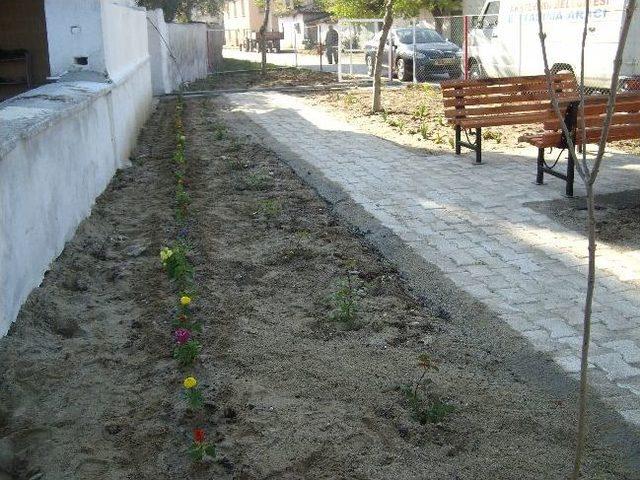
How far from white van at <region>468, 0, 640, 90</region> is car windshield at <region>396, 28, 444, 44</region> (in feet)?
15.4

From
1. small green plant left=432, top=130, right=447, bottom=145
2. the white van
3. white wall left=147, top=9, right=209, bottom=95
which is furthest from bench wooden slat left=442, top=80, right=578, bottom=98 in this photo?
white wall left=147, top=9, right=209, bottom=95

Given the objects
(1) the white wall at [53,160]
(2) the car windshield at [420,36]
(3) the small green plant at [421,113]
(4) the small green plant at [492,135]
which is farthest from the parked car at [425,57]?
(1) the white wall at [53,160]

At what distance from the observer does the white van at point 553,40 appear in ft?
43.3

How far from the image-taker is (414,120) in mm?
14219

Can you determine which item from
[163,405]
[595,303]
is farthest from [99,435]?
[595,303]

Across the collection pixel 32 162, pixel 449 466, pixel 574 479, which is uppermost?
pixel 32 162

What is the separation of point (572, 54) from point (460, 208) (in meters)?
8.19

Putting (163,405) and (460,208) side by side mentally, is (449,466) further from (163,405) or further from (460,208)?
(460,208)

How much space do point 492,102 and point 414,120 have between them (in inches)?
156

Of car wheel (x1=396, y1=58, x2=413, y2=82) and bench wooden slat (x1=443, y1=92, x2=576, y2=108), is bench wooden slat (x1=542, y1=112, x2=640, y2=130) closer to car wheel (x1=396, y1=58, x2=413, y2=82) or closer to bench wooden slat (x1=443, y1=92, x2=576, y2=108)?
bench wooden slat (x1=443, y1=92, x2=576, y2=108)

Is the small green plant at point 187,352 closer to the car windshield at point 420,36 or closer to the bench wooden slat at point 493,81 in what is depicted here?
the bench wooden slat at point 493,81

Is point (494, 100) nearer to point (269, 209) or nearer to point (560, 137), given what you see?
point (560, 137)

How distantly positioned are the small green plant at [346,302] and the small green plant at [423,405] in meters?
0.93

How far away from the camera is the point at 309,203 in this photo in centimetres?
820
